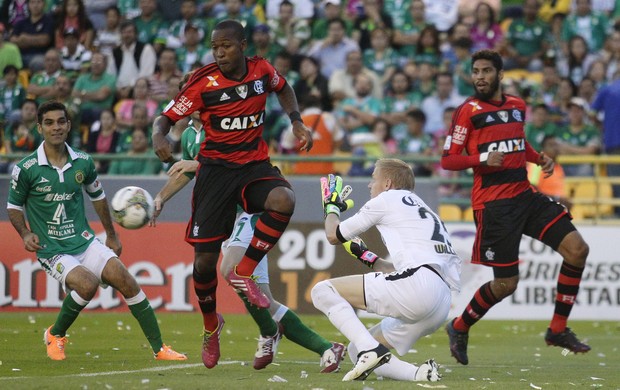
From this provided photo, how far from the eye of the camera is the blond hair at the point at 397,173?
8.28m

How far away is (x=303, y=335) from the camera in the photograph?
9125 mm

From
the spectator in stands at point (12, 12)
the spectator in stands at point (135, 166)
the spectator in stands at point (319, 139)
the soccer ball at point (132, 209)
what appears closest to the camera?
the soccer ball at point (132, 209)

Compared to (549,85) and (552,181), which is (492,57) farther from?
(549,85)

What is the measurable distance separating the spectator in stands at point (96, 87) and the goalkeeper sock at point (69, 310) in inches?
321

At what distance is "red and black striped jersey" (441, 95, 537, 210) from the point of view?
1011cm

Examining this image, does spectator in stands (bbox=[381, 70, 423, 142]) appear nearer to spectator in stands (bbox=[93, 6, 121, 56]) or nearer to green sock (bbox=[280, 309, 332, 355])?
spectator in stands (bbox=[93, 6, 121, 56])

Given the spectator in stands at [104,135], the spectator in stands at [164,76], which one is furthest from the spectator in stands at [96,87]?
the spectator in stands at [164,76]

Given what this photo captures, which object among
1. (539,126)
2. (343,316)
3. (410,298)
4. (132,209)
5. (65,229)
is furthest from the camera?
(539,126)

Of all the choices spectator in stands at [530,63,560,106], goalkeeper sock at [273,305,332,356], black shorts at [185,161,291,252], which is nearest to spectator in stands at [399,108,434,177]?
spectator in stands at [530,63,560,106]

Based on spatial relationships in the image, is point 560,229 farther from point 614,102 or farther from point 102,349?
point 614,102

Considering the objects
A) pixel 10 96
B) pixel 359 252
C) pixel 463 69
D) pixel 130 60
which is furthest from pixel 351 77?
pixel 359 252

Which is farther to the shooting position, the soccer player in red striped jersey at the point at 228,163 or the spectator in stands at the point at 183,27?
the spectator in stands at the point at 183,27

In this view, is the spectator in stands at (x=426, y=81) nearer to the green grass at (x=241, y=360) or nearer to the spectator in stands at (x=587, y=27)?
the spectator in stands at (x=587, y=27)

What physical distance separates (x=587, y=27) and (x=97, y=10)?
830 cm
